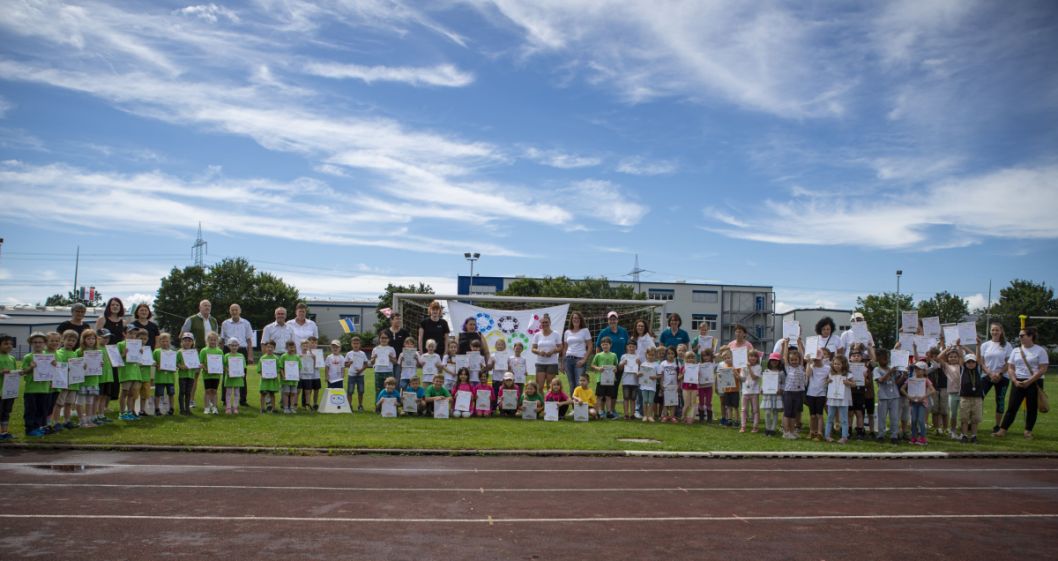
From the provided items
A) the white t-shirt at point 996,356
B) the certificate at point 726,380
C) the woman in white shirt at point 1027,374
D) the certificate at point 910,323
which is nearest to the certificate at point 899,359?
the certificate at point 910,323

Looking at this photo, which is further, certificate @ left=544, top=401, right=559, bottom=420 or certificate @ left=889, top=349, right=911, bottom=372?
certificate @ left=544, top=401, right=559, bottom=420

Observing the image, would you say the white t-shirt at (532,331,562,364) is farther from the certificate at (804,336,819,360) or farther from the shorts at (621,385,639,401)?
the certificate at (804,336,819,360)

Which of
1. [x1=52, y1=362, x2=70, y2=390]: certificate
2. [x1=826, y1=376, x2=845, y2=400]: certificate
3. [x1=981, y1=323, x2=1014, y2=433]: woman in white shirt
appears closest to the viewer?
[x1=52, y1=362, x2=70, y2=390]: certificate

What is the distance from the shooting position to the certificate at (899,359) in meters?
13.6

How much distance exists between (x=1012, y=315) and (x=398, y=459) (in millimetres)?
68707

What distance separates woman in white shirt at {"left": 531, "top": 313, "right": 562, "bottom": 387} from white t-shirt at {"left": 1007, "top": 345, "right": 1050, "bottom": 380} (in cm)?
918

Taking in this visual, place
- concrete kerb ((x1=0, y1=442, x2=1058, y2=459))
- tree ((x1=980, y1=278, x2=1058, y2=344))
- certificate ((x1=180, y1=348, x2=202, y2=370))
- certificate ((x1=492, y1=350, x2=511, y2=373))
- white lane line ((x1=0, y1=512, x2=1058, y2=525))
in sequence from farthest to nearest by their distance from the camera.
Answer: tree ((x1=980, y1=278, x2=1058, y2=344)), certificate ((x1=492, y1=350, x2=511, y2=373)), certificate ((x1=180, y1=348, x2=202, y2=370)), concrete kerb ((x1=0, y1=442, x2=1058, y2=459)), white lane line ((x1=0, y1=512, x2=1058, y2=525))

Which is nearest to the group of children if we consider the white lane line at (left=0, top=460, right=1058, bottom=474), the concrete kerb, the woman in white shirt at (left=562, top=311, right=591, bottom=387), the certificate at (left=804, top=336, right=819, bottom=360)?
the certificate at (left=804, top=336, right=819, bottom=360)

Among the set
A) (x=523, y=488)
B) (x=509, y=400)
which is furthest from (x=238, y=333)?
(x=523, y=488)

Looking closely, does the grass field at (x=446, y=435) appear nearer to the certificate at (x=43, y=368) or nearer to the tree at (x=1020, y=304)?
the certificate at (x=43, y=368)

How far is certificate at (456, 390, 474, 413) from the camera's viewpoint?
16.0 m

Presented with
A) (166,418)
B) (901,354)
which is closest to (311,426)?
(166,418)

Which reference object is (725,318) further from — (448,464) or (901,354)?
(448,464)

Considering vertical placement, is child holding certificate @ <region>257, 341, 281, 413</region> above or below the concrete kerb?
above
